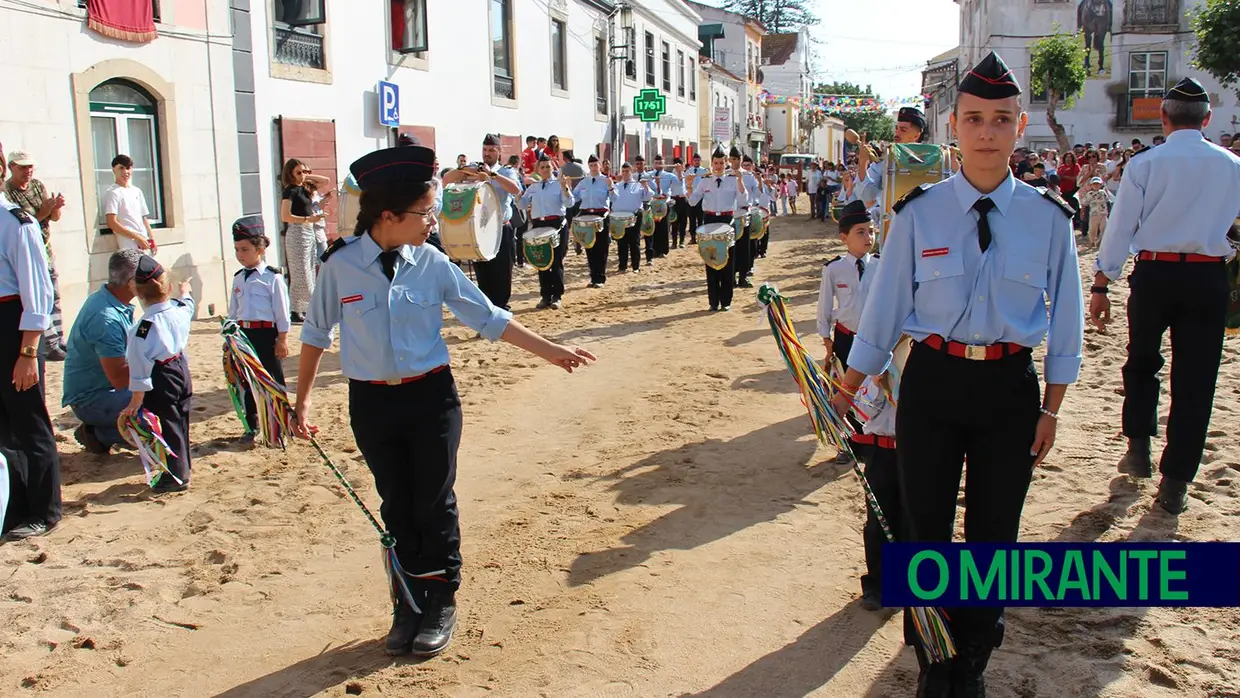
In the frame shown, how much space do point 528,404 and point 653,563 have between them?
3.32m

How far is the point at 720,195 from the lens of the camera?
13141 mm

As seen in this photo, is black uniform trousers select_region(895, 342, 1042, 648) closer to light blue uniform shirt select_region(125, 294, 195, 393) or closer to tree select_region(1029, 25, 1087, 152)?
light blue uniform shirt select_region(125, 294, 195, 393)

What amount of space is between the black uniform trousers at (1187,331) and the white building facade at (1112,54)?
35.5m

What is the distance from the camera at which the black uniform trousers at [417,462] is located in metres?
3.86

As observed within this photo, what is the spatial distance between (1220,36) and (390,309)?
95.2ft

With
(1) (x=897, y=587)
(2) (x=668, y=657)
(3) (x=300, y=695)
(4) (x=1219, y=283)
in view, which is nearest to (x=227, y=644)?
(3) (x=300, y=695)

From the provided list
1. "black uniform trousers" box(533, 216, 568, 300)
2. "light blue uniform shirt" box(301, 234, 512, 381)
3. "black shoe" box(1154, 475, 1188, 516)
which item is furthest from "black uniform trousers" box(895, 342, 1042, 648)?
"black uniform trousers" box(533, 216, 568, 300)

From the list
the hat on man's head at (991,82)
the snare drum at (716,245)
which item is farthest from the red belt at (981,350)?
the snare drum at (716,245)

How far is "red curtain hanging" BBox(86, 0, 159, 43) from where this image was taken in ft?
34.7

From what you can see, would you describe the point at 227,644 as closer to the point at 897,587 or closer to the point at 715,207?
the point at 897,587

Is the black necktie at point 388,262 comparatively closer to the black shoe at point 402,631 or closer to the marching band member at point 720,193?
the black shoe at point 402,631

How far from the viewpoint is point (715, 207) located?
13188 millimetres

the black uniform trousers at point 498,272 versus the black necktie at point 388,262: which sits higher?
the black necktie at point 388,262

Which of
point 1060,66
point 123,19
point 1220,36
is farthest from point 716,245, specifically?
point 1060,66
